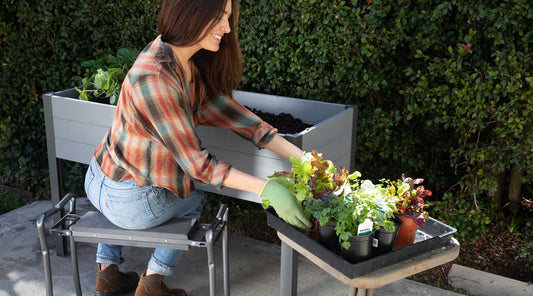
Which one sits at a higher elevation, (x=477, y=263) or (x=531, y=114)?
(x=531, y=114)

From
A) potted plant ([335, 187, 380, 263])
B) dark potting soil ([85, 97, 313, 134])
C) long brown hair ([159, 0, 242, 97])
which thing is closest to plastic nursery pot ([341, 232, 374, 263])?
potted plant ([335, 187, 380, 263])

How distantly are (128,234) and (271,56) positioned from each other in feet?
4.54

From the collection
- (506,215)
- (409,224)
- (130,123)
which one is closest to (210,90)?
(130,123)

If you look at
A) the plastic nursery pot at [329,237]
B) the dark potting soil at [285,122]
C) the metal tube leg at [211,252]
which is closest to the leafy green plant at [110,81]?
the dark potting soil at [285,122]

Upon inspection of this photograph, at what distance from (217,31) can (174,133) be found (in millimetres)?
395

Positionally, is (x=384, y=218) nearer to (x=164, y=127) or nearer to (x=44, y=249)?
(x=164, y=127)

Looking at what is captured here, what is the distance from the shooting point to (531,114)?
256 centimetres

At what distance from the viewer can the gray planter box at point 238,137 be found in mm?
2279

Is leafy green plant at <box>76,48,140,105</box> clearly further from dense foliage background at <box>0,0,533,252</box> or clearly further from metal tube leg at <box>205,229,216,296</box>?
metal tube leg at <box>205,229,216,296</box>

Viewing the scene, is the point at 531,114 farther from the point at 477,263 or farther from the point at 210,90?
the point at 210,90

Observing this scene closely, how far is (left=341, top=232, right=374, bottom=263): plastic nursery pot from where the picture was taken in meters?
1.42

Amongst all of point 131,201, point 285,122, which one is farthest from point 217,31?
point 285,122

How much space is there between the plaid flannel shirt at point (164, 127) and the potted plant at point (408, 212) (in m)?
0.57

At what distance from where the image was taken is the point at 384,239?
146cm
